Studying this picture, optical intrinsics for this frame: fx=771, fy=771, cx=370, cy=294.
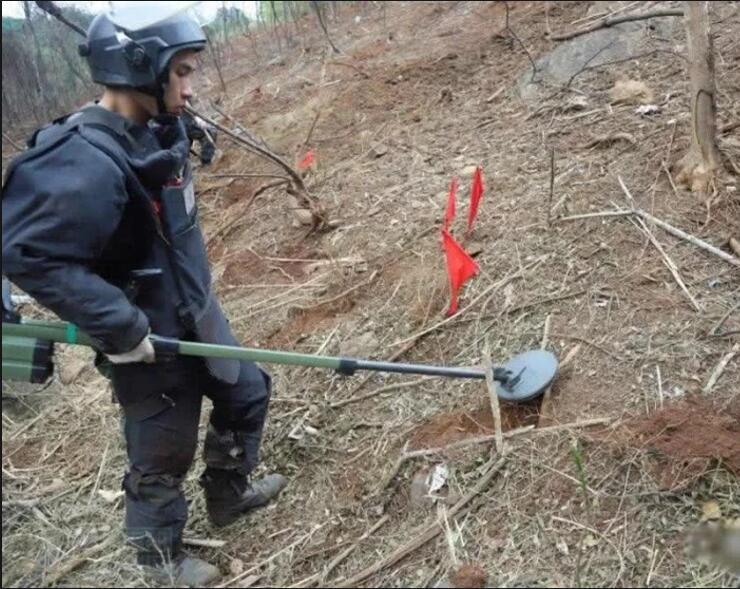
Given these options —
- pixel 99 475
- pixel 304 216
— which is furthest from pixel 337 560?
pixel 304 216

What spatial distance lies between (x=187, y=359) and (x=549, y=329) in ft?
5.67

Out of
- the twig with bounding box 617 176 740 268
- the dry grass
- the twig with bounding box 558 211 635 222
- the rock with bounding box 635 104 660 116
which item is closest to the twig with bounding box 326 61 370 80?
the dry grass

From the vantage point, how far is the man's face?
2484 mm

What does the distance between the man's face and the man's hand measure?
30.4 inches

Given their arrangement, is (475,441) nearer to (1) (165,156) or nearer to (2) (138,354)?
(2) (138,354)

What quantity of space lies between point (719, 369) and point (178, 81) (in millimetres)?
2364

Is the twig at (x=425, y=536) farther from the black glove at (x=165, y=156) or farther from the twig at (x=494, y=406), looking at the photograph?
the black glove at (x=165, y=156)

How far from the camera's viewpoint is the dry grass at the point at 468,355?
2.72 meters

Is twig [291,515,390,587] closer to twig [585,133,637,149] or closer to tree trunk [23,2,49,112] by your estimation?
twig [585,133,637,149]

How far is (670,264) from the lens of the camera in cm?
372

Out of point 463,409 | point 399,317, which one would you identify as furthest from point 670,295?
point 399,317

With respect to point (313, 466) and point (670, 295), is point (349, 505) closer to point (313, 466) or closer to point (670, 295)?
point (313, 466)

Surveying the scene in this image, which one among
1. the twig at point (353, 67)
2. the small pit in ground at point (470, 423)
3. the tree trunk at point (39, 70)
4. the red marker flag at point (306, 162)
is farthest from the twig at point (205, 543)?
the tree trunk at point (39, 70)

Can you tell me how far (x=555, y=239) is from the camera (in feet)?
13.8
